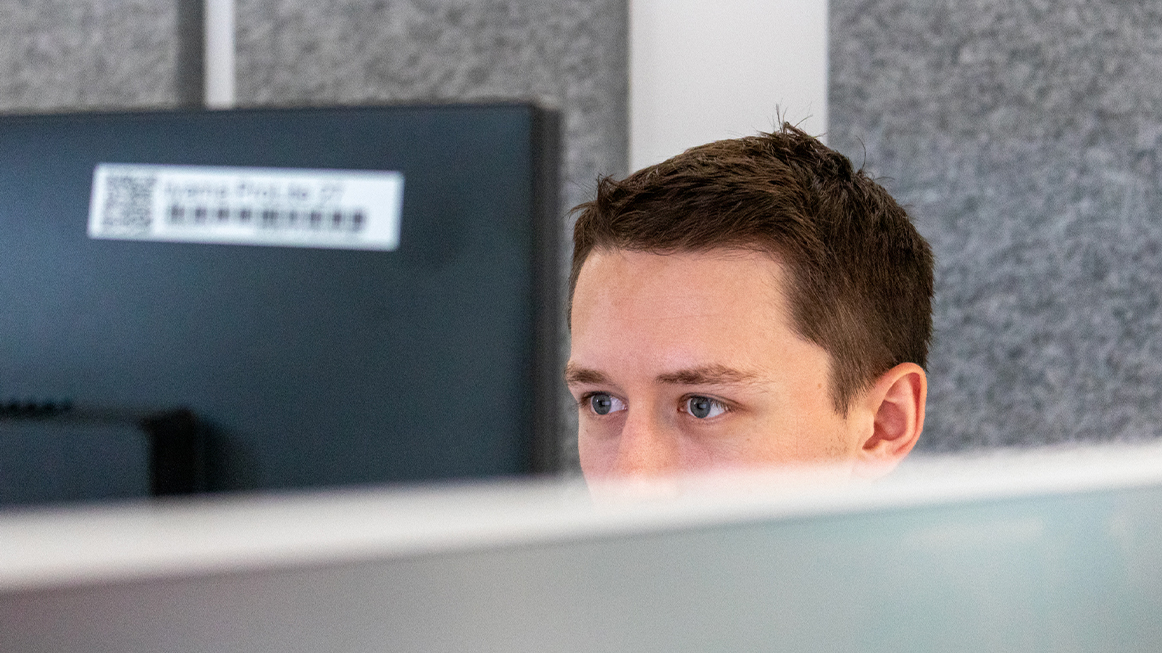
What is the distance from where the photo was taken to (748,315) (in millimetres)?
517

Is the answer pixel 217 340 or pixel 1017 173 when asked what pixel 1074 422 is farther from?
pixel 217 340

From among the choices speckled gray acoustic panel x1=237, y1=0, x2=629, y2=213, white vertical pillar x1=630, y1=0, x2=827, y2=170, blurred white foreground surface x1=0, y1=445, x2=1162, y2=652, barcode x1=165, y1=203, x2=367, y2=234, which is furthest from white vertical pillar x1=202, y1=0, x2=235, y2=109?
blurred white foreground surface x1=0, y1=445, x2=1162, y2=652

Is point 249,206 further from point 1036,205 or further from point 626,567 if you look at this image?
point 1036,205

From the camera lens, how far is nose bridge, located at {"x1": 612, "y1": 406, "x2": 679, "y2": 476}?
453 mm

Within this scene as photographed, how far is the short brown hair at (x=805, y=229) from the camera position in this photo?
0.54 m

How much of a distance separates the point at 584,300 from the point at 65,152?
1.02ft

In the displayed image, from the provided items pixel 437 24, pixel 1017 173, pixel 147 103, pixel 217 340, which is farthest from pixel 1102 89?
pixel 147 103

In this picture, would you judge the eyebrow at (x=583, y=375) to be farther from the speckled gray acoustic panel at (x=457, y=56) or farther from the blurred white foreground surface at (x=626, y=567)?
the blurred white foreground surface at (x=626, y=567)

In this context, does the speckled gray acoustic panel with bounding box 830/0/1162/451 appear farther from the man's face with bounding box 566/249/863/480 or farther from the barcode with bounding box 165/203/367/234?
the barcode with bounding box 165/203/367/234

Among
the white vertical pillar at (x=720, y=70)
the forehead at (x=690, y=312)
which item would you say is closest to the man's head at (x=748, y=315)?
the forehead at (x=690, y=312)

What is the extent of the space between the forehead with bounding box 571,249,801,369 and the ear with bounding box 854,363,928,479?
81 millimetres

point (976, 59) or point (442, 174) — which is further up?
point (976, 59)

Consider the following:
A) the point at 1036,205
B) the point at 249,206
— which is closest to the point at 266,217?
the point at 249,206

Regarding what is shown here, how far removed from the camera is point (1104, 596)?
0.13 m
